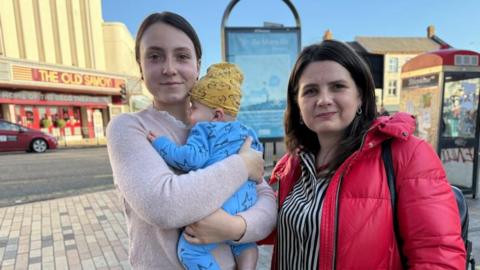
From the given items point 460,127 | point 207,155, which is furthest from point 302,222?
point 460,127

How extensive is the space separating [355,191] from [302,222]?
0.88 ft

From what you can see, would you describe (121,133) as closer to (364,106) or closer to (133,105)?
(364,106)

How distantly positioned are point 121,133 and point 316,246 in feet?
3.01

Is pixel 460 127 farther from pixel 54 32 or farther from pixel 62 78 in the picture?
pixel 54 32

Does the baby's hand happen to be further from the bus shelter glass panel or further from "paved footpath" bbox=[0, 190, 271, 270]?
the bus shelter glass panel

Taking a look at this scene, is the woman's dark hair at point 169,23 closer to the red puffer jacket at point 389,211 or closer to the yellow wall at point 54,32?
the red puffer jacket at point 389,211

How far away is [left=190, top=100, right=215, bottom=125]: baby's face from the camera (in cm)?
137

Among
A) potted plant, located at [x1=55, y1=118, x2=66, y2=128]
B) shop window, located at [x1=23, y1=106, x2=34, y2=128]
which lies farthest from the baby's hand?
potted plant, located at [x1=55, y1=118, x2=66, y2=128]

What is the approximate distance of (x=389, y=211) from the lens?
1.12 metres

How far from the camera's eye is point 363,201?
3.80 feet

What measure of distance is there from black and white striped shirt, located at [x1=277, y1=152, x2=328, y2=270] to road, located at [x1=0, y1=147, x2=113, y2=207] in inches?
246

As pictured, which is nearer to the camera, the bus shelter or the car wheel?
the bus shelter

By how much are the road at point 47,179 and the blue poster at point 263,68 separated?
411cm

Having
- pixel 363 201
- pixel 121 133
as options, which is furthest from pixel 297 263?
pixel 121 133
